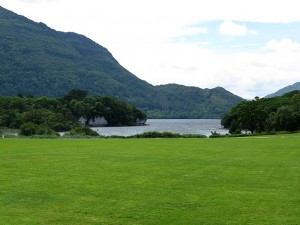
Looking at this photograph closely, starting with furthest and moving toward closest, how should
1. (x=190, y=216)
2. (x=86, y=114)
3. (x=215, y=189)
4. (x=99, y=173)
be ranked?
(x=86, y=114) → (x=99, y=173) → (x=215, y=189) → (x=190, y=216)

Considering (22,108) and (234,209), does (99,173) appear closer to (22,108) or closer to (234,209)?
(234,209)

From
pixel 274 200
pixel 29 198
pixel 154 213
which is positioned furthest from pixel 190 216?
pixel 29 198

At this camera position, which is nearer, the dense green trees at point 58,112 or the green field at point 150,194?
the green field at point 150,194

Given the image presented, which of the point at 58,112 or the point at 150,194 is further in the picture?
the point at 58,112

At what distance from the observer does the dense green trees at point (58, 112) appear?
98.7 m

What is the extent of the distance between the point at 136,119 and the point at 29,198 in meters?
164

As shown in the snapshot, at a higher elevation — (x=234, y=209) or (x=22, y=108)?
(x=22, y=108)

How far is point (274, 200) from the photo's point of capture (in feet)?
37.8

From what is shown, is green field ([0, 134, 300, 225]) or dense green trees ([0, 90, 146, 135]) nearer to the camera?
green field ([0, 134, 300, 225])

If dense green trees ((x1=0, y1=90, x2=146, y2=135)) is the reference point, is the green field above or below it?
below

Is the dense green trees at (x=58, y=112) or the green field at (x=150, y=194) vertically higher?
the dense green trees at (x=58, y=112)

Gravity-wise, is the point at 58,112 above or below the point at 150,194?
above

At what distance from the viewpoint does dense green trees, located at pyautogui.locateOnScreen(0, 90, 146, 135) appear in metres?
98.7

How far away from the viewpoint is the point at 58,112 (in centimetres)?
12231
